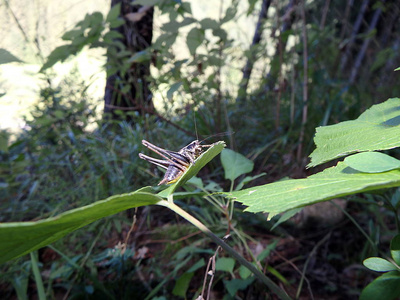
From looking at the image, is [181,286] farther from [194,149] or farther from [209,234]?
[209,234]

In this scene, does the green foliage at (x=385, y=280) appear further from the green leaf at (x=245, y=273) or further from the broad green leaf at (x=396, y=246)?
the green leaf at (x=245, y=273)

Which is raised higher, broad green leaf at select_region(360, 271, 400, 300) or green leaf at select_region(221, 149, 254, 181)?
green leaf at select_region(221, 149, 254, 181)

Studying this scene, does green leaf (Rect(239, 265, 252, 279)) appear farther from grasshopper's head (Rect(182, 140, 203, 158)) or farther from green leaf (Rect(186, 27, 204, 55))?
green leaf (Rect(186, 27, 204, 55))

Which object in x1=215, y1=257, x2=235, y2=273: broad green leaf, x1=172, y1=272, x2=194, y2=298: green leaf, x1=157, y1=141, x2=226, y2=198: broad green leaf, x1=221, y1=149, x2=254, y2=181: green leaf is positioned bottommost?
x1=172, y1=272, x2=194, y2=298: green leaf

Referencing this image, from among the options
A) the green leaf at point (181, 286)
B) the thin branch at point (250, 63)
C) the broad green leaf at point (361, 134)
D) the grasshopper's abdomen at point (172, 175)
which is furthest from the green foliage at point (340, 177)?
the thin branch at point (250, 63)

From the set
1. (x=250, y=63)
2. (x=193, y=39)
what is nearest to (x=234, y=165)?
(x=193, y=39)

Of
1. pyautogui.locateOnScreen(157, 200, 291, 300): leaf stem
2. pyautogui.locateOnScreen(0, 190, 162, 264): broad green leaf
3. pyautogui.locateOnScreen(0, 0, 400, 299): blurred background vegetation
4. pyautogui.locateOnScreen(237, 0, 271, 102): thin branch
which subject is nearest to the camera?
pyautogui.locateOnScreen(0, 190, 162, 264): broad green leaf

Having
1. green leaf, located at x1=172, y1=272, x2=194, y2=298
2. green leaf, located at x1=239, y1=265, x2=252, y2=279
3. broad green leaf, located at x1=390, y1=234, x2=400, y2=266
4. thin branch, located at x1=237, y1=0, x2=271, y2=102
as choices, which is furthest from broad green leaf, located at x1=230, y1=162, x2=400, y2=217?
thin branch, located at x1=237, y1=0, x2=271, y2=102

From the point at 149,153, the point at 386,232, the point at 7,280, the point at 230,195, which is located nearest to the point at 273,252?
the point at 386,232
